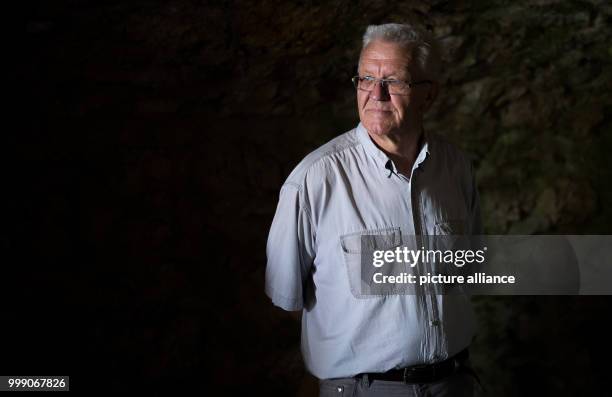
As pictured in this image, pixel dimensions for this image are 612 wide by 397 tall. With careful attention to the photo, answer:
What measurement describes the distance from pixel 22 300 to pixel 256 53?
120 cm

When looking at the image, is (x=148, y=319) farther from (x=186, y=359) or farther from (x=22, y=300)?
(x=22, y=300)

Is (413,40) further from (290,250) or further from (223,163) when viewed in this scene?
(223,163)

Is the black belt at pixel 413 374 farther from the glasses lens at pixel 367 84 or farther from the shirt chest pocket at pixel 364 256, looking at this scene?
the glasses lens at pixel 367 84

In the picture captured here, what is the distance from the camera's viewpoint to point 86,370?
7.13ft

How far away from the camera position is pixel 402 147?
166 centimetres

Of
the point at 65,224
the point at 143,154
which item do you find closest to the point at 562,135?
the point at 143,154

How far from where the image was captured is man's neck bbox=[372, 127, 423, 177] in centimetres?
164

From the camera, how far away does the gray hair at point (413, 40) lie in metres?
1.59

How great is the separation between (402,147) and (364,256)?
1.09 ft

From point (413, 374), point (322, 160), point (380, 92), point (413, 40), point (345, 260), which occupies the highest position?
point (413, 40)

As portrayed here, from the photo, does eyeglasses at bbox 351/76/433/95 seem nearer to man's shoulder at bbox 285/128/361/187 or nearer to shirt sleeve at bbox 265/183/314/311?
man's shoulder at bbox 285/128/361/187

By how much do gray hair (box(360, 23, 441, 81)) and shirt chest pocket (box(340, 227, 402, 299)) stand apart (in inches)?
17.9

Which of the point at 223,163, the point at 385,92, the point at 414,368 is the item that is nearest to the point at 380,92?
the point at 385,92

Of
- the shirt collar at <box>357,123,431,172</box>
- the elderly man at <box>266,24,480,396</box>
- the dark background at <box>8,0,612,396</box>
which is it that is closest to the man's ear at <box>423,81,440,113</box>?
the elderly man at <box>266,24,480,396</box>
